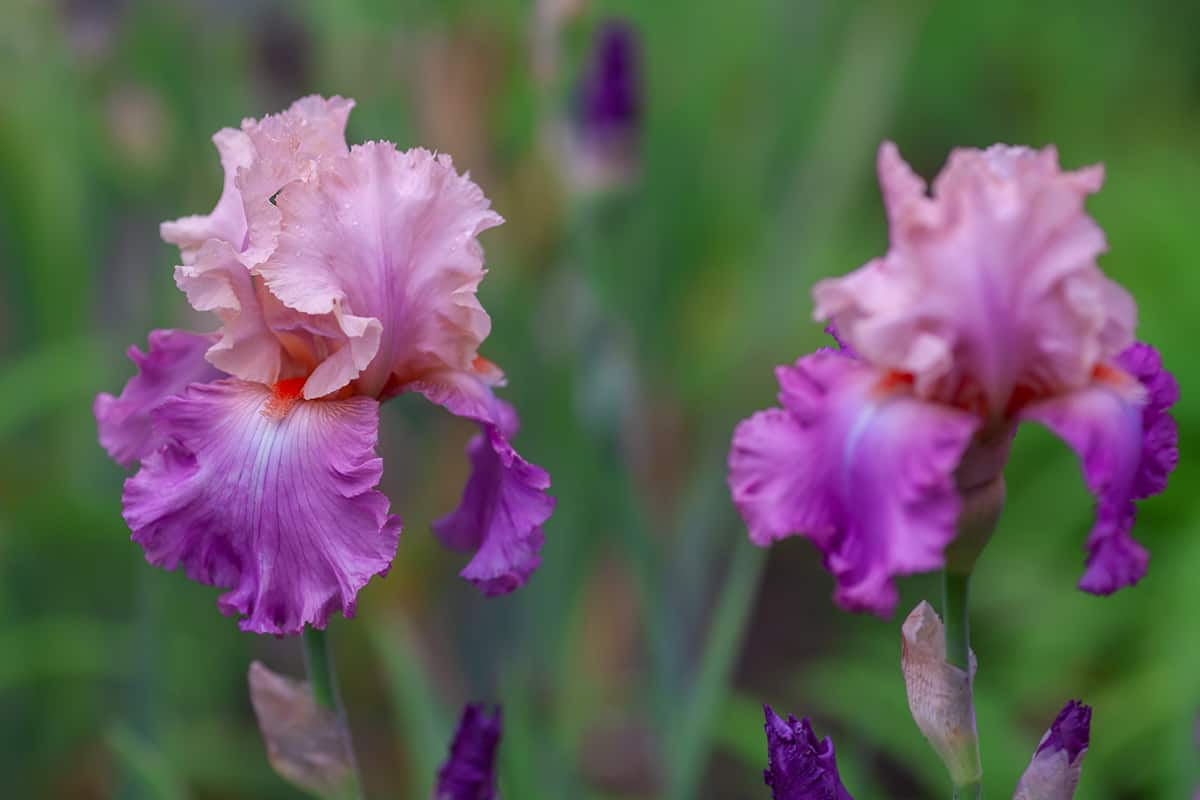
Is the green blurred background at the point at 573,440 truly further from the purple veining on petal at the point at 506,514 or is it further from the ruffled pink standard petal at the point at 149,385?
the purple veining on petal at the point at 506,514

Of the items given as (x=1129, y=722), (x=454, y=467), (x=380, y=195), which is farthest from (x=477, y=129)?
(x=380, y=195)

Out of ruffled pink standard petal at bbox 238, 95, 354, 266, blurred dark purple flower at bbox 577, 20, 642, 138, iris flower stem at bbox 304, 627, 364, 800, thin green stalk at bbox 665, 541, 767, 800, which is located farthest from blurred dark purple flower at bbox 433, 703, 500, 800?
blurred dark purple flower at bbox 577, 20, 642, 138

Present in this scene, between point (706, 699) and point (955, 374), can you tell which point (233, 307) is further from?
point (706, 699)

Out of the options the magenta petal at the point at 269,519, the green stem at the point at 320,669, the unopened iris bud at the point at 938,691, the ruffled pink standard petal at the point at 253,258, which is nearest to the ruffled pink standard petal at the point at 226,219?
the ruffled pink standard petal at the point at 253,258

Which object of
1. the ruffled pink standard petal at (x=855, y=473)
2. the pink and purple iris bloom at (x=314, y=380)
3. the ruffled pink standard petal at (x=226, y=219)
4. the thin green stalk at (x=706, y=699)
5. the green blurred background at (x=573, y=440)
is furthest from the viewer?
the green blurred background at (x=573, y=440)

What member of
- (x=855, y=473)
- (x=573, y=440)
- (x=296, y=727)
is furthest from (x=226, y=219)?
(x=573, y=440)

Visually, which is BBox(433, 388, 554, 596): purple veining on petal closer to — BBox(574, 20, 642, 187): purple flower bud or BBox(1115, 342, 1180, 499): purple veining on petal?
BBox(1115, 342, 1180, 499): purple veining on petal
